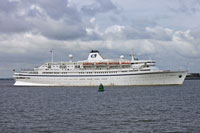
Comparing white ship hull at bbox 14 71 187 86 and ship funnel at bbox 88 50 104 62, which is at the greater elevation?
ship funnel at bbox 88 50 104 62

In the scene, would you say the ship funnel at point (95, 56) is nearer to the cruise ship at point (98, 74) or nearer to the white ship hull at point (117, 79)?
the cruise ship at point (98, 74)

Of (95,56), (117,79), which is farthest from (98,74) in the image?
(95,56)

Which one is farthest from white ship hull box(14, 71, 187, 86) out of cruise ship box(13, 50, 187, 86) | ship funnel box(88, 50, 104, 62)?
ship funnel box(88, 50, 104, 62)

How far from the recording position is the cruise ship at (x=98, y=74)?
254 ft

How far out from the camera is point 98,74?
8162 cm

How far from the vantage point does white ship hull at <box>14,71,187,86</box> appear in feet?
253

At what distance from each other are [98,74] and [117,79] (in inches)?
202

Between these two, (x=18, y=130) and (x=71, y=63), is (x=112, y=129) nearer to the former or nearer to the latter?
(x=18, y=130)

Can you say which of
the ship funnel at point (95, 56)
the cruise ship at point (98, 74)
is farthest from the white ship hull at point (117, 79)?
the ship funnel at point (95, 56)

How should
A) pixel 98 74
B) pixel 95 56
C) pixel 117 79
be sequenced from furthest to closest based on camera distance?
pixel 95 56, pixel 98 74, pixel 117 79

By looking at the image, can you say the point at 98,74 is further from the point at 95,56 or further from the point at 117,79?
the point at 95,56

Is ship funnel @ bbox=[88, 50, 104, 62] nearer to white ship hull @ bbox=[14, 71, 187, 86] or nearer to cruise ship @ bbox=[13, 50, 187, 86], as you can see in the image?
cruise ship @ bbox=[13, 50, 187, 86]

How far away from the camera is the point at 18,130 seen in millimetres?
23844

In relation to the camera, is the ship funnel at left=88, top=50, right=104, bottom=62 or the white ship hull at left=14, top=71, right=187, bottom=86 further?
the ship funnel at left=88, top=50, right=104, bottom=62
